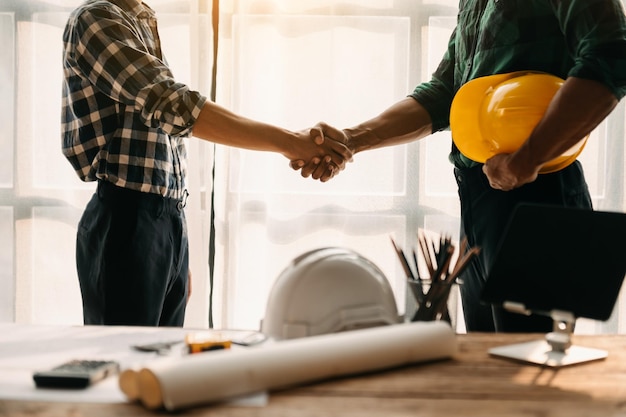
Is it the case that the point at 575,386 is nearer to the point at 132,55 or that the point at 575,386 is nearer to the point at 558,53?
the point at 558,53

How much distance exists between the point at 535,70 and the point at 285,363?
1.05 metres

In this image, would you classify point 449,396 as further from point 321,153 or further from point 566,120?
point 321,153

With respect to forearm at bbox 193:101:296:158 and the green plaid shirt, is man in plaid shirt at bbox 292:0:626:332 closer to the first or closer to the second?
the green plaid shirt

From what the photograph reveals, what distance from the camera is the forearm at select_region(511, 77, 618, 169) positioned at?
142 centimetres

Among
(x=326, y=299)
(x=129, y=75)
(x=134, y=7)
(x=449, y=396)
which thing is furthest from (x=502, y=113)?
(x=134, y=7)

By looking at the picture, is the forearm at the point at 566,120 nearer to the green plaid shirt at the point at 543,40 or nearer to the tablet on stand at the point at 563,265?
the green plaid shirt at the point at 543,40

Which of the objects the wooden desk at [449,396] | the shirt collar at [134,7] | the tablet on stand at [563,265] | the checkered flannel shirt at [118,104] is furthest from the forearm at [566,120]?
the shirt collar at [134,7]

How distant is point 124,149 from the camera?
1858 mm

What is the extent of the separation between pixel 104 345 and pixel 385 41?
2.05 m

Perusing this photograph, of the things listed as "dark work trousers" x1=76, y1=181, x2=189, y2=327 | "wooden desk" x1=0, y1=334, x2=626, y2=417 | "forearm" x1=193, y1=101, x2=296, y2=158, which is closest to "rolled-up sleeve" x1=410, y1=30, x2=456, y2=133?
"forearm" x1=193, y1=101, x2=296, y2=158

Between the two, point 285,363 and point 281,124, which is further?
point 281,124

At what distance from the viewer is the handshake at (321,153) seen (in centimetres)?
219

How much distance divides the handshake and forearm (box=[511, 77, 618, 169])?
2.68 feet

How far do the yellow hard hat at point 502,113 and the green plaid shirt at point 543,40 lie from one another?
0.08m
